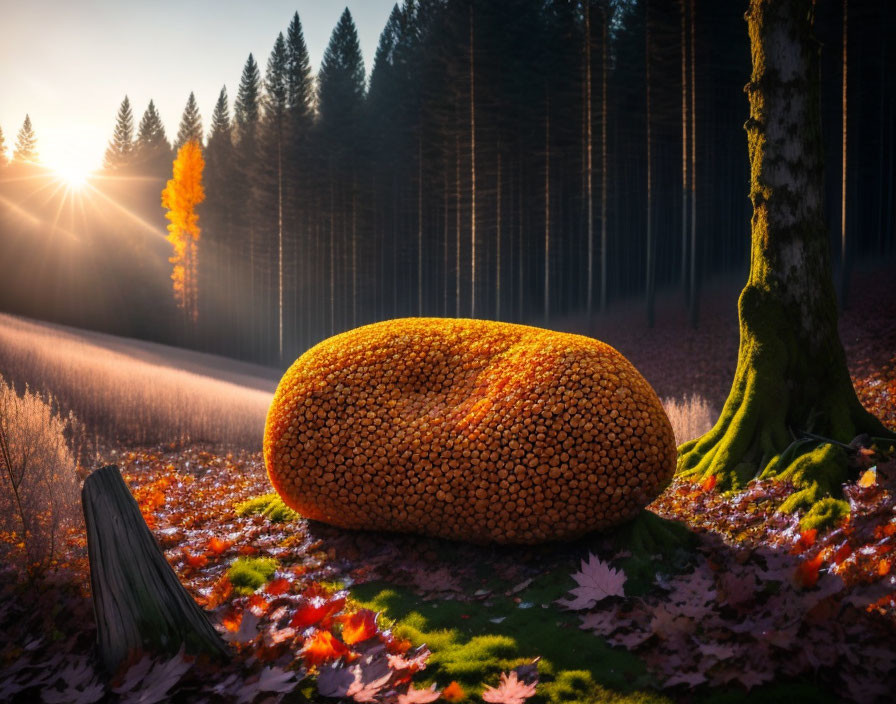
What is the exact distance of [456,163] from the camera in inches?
860

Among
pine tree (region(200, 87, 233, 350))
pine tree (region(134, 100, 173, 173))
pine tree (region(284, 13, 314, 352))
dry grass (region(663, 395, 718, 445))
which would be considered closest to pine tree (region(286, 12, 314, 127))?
pine tree (region(284, 13, 314, 352))

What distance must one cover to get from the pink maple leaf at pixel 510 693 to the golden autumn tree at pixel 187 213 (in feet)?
128

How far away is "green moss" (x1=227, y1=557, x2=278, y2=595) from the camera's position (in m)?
4.06

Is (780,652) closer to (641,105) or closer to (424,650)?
(424,650)

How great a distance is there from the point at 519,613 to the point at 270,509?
9.92ft

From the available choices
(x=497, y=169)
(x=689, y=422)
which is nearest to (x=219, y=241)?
(x=497, y=169)

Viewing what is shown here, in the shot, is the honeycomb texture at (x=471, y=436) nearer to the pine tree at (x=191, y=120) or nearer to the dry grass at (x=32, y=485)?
the dry grass at (x=32, y=485)

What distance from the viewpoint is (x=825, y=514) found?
12.8 feet

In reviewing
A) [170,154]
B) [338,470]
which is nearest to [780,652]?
[338,470]

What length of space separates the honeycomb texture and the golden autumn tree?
36.5 metres

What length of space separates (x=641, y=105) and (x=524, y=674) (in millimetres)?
26092

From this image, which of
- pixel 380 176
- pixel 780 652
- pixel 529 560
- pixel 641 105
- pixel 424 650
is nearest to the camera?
pixel 780 652

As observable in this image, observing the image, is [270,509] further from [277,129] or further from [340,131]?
[277,129]

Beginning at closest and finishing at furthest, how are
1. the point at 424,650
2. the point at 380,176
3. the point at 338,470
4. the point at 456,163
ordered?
the point at 424,650 < the point at 338,470 < the point at 456,163 < the point at 380,176
